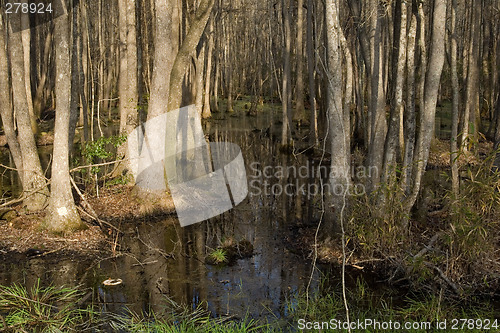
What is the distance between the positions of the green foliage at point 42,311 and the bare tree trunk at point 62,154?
2.74 metres

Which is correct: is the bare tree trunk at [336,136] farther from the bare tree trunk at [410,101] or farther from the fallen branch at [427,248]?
the fallen branch at [427,248]

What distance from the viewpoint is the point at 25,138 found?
10859mm

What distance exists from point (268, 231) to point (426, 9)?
104 feet

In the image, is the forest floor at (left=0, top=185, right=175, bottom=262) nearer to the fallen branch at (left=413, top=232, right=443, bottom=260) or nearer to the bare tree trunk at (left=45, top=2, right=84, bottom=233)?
the bare tree trunk at (left=45, top=2, right=84, bottom=233)

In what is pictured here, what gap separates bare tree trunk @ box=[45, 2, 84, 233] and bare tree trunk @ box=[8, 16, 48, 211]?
976mm

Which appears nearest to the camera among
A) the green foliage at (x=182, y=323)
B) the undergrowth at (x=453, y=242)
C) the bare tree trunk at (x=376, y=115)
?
the green foliage at (x=182, y=323)

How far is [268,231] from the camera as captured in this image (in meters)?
11.1

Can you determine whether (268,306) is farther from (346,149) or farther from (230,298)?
(346,149)

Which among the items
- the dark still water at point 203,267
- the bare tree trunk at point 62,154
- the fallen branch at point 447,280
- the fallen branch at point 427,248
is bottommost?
the dark still water at point 203,267

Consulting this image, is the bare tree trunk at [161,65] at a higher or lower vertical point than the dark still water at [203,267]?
higher

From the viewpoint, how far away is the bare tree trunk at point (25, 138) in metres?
10.8

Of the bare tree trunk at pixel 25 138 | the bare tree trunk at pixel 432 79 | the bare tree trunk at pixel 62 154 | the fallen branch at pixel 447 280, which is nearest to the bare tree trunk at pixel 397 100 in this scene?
the bare tree trunk at pixel 432 79

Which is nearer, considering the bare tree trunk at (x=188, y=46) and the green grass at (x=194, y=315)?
the green grass at (x=194, y=315)

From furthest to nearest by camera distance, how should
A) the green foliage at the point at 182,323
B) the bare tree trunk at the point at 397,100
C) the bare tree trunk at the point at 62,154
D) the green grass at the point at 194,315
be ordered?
the bare tree trunk at the point at 62,154, the bare tree trunk at the point at 397,100, the green grass at the point at 194,315, the green foliage at the point at 182,323
